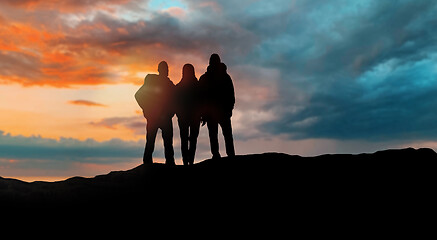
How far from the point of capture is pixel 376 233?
40.5 feet

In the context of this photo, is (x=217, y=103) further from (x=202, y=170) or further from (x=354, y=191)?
(x=354, y=191)

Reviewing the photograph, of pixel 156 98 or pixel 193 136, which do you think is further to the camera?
pixel 193 136

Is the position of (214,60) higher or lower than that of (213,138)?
higher

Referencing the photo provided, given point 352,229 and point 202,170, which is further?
point 202,170

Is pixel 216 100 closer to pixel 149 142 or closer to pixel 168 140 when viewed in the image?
pixel 168 140

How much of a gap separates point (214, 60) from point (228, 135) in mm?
2785

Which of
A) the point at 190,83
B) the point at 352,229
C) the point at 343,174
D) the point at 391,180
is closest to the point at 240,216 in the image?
the point at 352,229

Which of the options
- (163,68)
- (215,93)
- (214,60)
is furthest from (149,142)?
(214,60)

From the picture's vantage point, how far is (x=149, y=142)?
712 inches

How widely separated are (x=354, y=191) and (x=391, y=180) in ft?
4.54

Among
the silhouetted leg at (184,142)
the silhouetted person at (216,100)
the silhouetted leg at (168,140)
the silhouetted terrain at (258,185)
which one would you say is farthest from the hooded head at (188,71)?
the silhouetted terrain at (258,185)

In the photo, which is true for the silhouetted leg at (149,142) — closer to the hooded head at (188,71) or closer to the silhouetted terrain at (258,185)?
the silhouetted terrain at (258,185)

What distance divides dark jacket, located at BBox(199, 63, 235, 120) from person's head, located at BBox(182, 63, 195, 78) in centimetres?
48

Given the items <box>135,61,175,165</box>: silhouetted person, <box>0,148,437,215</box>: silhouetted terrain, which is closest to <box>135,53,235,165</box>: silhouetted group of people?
<box>135,61,175,165</box>: silhouetted person
